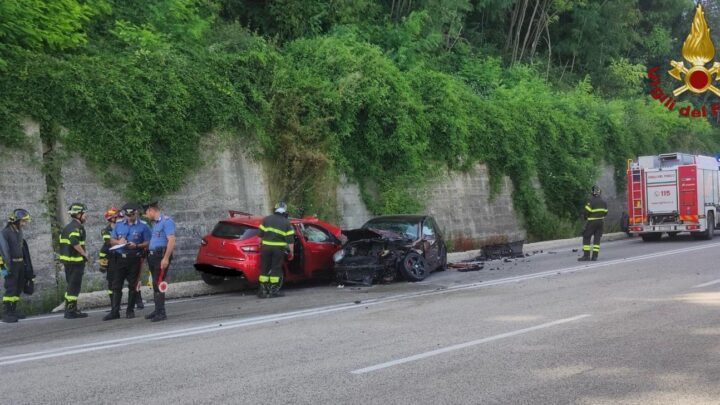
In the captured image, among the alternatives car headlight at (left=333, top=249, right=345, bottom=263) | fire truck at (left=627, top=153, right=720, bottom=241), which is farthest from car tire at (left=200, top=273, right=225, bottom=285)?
fire truck at (left=627, top=153, right=720, bottom=241)

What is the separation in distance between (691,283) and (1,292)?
12.3 metres

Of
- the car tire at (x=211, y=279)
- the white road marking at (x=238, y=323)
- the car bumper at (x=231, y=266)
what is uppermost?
the car bumper at (x=231, y=266)

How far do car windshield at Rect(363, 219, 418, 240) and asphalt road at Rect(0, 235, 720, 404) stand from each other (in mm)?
2641

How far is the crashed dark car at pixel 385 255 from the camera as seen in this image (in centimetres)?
1344

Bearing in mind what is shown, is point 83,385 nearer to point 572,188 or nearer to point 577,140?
point 572,188

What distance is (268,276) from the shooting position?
1201 centimetres

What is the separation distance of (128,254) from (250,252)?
109 inches

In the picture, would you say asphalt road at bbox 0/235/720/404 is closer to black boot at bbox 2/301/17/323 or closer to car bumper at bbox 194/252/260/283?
black boot at bbox 2/301/17/323

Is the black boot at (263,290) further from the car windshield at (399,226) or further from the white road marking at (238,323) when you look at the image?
the car windshield at (399,226)

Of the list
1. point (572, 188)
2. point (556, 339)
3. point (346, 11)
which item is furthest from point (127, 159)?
point (572, 188)

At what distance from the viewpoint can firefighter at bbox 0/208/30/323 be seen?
1022cm

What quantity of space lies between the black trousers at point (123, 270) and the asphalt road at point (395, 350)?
66 cm

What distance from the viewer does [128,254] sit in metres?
10.2

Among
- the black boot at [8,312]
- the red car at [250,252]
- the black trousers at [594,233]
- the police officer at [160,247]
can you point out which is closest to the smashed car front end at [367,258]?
the red car at [250,252]
